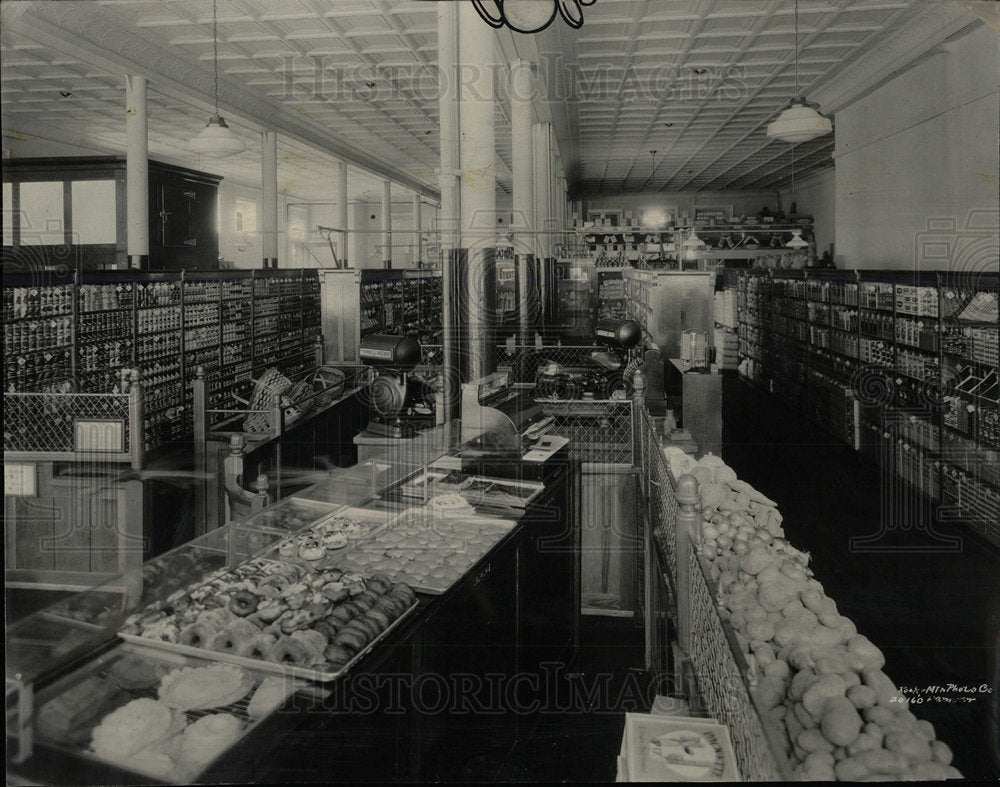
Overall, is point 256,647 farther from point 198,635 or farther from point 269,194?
point 269,194

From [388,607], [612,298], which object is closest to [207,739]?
[388,607]

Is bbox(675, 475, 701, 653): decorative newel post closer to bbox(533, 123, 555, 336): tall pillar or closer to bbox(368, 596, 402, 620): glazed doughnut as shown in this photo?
bbox(368, 596, 402, 620): glazed doughnut

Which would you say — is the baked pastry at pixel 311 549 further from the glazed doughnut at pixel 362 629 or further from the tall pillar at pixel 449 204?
the tall pillar at pixel 449 204

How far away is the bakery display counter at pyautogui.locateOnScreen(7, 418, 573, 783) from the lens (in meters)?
1.75

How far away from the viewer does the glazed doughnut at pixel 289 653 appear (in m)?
2.04

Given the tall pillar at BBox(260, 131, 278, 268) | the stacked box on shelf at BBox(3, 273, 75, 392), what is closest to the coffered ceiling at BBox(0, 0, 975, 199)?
the tall pillar at BBox(260, 131, 278, 268)

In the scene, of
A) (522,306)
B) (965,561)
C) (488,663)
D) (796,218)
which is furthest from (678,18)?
(796,218)

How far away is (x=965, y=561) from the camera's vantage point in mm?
5406

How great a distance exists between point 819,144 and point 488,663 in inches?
597

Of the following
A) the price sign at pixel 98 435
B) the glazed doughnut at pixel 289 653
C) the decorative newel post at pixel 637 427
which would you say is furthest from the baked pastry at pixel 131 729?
the decorative newel post at pixel 637 427

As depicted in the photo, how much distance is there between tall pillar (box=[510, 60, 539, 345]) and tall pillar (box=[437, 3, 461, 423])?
3347mm

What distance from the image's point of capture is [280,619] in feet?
7.25

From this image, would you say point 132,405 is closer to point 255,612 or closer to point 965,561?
point 255,612

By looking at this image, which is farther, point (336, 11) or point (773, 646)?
point (336, 11)
